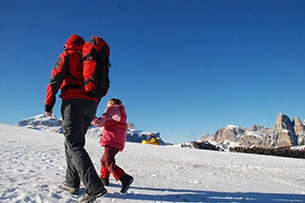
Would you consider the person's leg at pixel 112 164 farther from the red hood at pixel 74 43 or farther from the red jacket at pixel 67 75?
the red hood at pixel 74 43

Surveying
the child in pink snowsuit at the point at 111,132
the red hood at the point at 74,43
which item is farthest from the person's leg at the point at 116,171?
the red hood at the point at 74,43

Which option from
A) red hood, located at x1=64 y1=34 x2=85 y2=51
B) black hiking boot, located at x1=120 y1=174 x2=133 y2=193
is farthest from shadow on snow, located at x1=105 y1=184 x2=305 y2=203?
red hood, located at x1=64 y1=34 x2=85 y2=51

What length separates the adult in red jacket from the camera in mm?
3248

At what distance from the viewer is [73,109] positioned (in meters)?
3.32

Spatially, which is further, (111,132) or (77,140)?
(111,132)

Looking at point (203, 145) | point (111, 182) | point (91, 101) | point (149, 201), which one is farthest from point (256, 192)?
point (203, 145)

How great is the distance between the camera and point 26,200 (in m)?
2.95

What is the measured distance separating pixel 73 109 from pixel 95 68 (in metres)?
0.60

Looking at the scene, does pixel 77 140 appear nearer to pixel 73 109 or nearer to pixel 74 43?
pixel 73 109

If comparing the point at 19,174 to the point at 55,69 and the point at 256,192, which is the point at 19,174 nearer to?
the point at 55,69

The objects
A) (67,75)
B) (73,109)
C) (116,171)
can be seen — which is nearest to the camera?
(73,109)

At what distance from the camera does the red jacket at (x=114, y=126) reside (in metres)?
4.27

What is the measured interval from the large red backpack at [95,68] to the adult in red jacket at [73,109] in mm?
147

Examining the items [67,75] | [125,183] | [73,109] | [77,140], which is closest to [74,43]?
[67,75]
